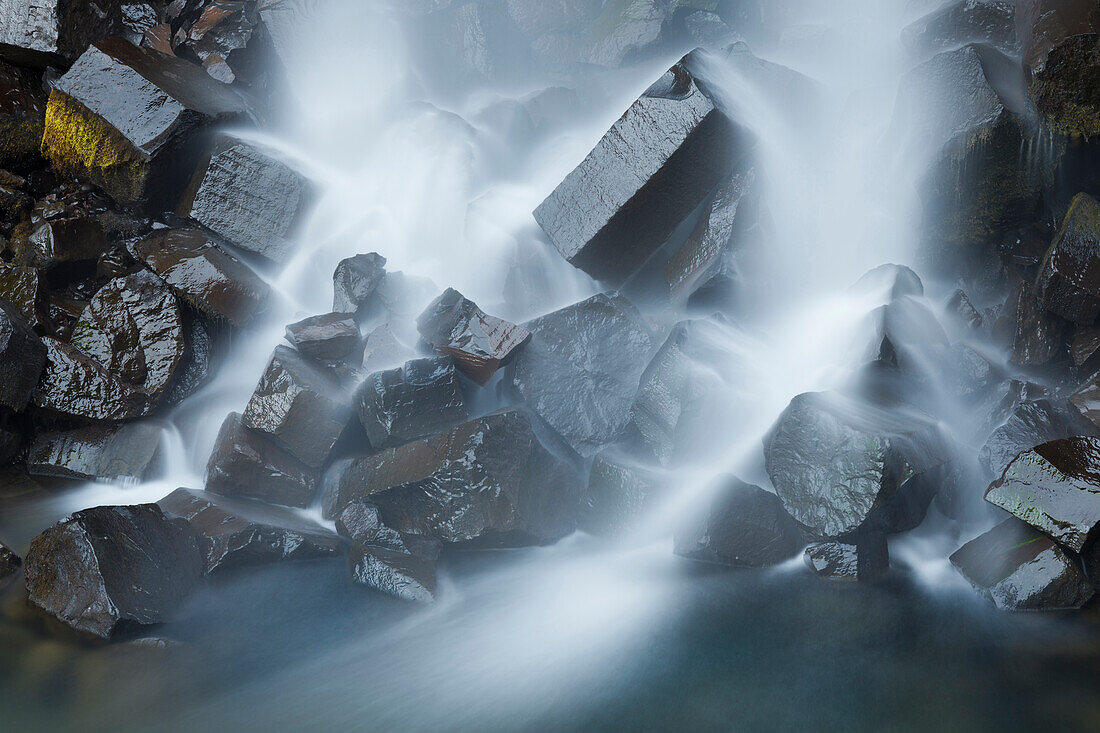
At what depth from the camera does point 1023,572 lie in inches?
151

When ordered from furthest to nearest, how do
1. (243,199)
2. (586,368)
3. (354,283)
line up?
(243,199)
(354,283)
(586,368)

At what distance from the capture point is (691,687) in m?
3.30

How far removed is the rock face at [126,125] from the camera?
606 centimetres

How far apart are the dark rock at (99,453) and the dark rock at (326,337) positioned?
1.32m

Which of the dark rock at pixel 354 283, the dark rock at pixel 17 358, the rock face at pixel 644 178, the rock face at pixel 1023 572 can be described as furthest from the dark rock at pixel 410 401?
the rock face at pixel 1023 572

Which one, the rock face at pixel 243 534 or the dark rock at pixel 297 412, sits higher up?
the dark rock at pixel 297 412

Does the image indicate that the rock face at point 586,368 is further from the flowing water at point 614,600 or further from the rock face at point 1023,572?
the rock face at point 1023,572

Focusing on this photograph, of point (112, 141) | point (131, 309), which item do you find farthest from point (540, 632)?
point (112, 141)

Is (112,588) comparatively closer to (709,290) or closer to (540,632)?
(540,632)

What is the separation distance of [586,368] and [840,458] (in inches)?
75.8

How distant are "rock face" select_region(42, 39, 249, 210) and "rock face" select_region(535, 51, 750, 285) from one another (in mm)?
3300

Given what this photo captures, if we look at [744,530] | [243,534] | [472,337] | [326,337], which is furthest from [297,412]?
[744,530]

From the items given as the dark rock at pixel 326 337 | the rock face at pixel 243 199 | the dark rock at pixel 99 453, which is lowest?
the dark rock at pixel 99 453

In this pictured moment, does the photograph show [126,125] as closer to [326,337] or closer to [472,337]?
[326,337]
